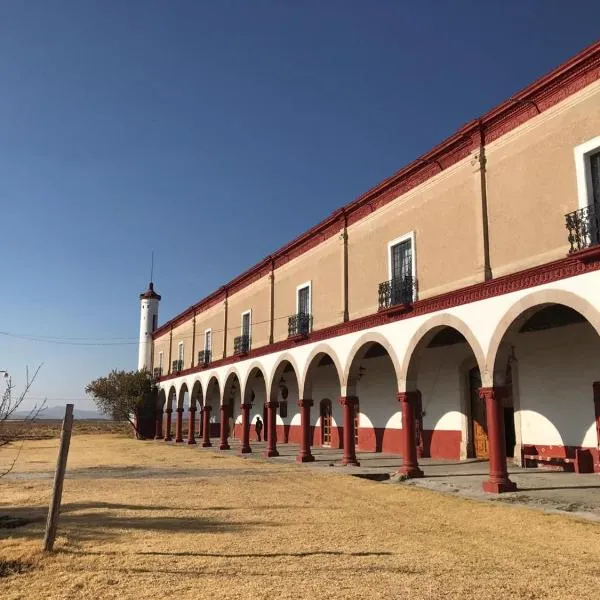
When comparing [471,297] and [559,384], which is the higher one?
[471,297]

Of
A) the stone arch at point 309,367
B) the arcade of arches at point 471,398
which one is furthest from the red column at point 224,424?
the stone arch at point 309,367

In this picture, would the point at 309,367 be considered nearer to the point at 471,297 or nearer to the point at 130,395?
the point at 471,297

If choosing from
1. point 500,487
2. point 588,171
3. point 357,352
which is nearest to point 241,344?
point 357,352

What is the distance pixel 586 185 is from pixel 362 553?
742 cm

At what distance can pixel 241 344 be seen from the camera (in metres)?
25.8

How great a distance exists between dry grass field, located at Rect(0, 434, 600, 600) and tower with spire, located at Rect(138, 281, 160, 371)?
31279 millimetres

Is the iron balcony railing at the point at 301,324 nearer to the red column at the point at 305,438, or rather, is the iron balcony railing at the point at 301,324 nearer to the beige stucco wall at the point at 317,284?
the beige stucco wall at the point at 317,284

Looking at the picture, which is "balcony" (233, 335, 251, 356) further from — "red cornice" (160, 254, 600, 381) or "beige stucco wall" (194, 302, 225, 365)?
"red cornice" (160, 254, 600, 381)

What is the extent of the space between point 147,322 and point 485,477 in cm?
3360

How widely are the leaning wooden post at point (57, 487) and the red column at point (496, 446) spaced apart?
7734 millimetres

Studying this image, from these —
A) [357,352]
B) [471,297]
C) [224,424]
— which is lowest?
[224,424]

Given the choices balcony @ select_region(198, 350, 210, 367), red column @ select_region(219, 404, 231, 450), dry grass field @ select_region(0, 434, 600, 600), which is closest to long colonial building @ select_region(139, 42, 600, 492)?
Result: red column @ select_region(219, 404, 231, 450)

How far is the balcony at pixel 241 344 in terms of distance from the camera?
24977 millimetres

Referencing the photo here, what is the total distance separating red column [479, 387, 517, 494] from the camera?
11.2m
